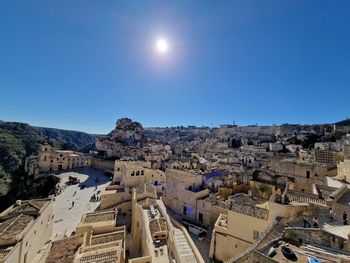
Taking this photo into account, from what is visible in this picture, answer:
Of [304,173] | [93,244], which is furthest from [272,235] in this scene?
[304,173]

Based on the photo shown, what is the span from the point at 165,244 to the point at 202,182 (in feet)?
34.6

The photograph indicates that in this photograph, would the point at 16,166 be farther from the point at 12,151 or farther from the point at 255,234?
the point at 255,234

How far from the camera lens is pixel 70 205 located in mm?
26906

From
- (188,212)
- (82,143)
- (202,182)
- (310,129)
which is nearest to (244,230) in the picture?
(188,212)

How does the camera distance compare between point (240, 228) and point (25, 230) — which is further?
point (240, 228)

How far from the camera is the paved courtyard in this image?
21016 mm

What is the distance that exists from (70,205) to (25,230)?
16.5 metres

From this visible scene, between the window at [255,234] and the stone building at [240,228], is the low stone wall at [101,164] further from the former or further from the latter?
the window at [255,234]

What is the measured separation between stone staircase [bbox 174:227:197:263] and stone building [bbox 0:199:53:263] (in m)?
8.41

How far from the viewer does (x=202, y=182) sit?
2264cm

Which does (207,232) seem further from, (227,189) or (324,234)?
(324,234)

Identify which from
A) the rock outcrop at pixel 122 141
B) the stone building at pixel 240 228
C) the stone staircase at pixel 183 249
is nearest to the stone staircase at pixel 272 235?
the stone building at pixel 240 228

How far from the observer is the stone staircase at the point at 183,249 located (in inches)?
424

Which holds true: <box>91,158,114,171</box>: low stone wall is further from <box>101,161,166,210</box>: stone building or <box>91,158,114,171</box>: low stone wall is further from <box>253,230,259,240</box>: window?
<box>253,230,259,240</box>: window
